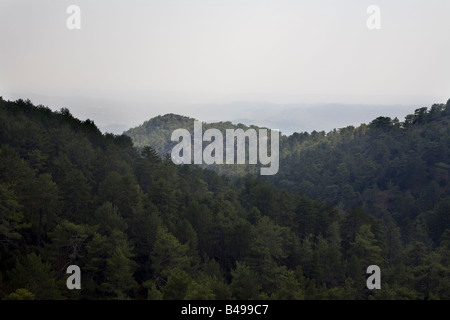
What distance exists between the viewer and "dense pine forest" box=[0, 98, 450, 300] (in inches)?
1105

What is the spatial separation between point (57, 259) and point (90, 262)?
222cm

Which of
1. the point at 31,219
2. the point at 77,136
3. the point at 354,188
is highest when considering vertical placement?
the point at 77,136

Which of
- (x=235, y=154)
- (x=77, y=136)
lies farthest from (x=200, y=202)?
(x=235, y=154)

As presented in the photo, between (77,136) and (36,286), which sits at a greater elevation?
(77,136)

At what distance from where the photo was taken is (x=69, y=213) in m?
35.4

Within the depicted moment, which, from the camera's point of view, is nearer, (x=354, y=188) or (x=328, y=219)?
(x=328, y=219)

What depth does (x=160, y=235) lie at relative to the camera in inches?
1280

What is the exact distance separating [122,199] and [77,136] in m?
18.0

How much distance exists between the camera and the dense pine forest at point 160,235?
28.1 metres

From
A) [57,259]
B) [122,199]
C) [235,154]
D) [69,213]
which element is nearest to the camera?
[57,259]

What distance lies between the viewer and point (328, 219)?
52.8 metres
